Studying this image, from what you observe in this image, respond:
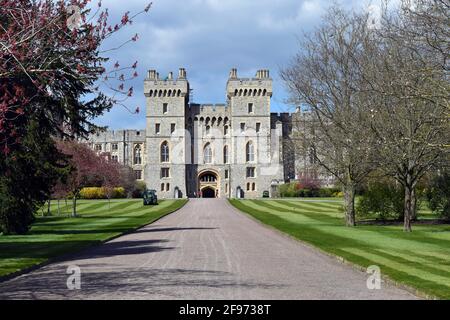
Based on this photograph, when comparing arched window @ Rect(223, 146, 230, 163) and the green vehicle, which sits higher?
arched window @ Rect(223, 146, 230, 163)

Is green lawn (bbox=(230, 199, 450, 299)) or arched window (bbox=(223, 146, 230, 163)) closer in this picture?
green lawn (bbox=(230, 199, 450, 299))

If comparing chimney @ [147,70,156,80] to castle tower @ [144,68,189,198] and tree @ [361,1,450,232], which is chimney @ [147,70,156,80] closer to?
castle tower @ [144,68,189,198]

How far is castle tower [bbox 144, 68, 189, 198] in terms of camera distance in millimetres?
94062

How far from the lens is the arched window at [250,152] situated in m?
94.8

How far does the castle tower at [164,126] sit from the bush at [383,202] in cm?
5724

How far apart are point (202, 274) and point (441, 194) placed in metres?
26.8

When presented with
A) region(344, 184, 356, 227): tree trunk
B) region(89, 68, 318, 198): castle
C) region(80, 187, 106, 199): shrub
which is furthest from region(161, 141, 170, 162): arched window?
region(344, 184, 356, 227): tree trunk

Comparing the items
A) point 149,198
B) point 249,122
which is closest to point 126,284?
point 149,198

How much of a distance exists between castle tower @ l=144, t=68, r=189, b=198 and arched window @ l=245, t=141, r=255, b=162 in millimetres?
9109

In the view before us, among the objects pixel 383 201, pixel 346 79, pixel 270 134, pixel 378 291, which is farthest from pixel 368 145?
pixel 270 134

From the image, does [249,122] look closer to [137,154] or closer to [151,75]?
[151,75]

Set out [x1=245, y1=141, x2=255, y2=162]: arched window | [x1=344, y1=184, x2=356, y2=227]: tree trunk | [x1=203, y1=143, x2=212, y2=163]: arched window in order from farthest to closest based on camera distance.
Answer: [x1=203, y1=143, x2=212, y2=163]: arched window < [x1=245, y1=141, x2=255, y2=162]: arched window < [x1=344, y1=184, x2=356, y2=227]: tree trunk

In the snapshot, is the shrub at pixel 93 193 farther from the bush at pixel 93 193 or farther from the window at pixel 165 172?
the window at pixel 165 172

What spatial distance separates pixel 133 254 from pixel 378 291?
911 centimetres
